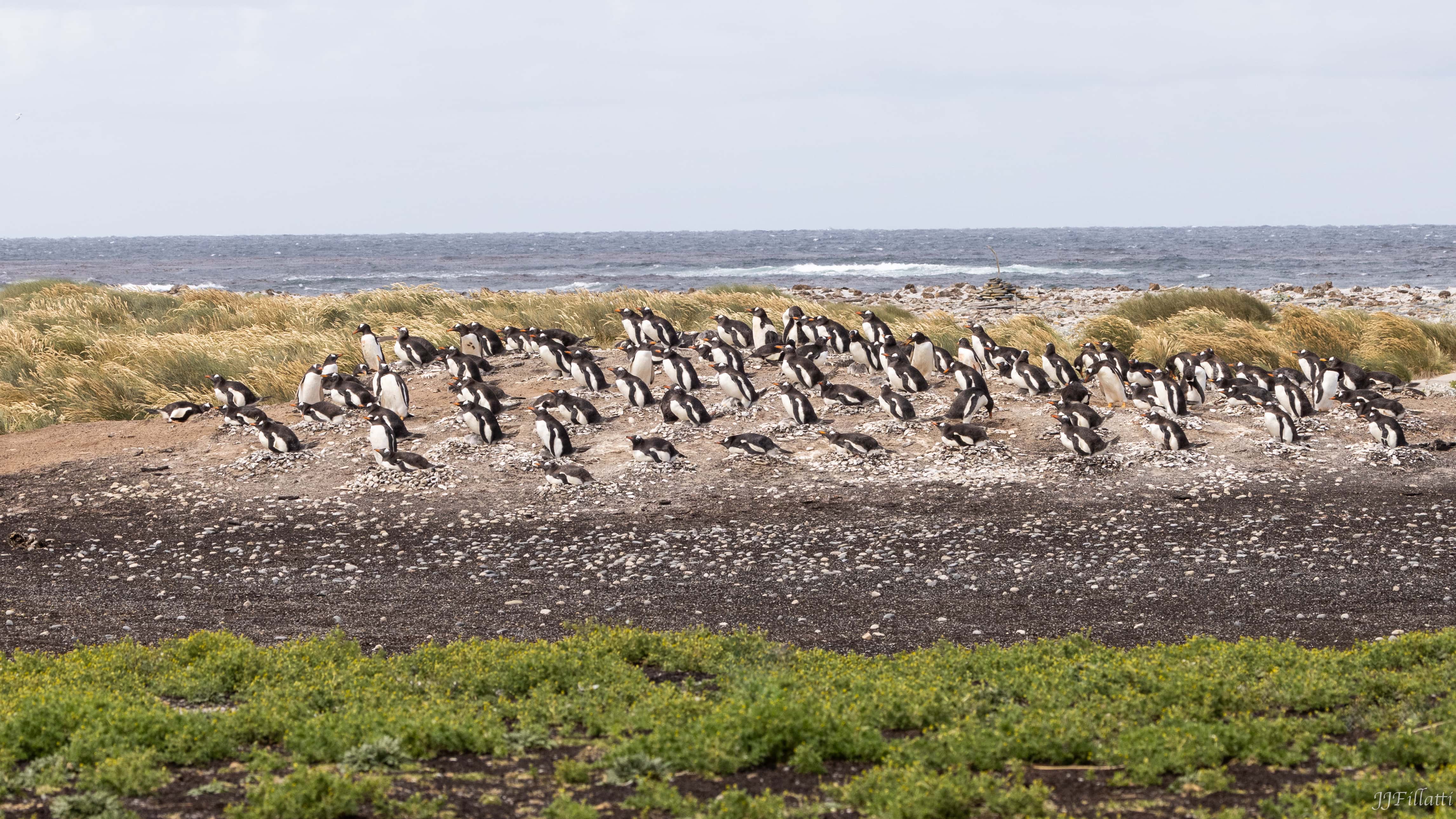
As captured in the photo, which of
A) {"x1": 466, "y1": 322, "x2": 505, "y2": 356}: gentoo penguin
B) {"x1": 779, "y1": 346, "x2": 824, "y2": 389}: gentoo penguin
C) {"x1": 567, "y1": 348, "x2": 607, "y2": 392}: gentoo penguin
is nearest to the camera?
{"x1": 779, "y1": 346, "x2": 824, "y2": 389}: gentoo penguin

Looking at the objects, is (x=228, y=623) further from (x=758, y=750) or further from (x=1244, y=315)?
(x=1244, y=315)

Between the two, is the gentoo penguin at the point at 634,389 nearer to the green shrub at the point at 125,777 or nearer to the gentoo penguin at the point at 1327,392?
the gentoo penguin at the point at 1327,392

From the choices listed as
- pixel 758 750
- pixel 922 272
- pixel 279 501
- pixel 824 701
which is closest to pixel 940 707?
pixel 824 701

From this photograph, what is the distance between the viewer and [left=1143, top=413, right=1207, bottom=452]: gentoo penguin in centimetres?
1347

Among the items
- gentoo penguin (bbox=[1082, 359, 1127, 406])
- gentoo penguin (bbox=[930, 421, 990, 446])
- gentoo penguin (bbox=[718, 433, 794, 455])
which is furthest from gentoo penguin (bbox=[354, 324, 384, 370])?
gentoo penguin (bbox=[1082, 359, 1127, 406])

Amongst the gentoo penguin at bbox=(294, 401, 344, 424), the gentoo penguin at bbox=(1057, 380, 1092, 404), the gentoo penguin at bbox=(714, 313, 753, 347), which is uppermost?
the gentoo penguin at bbox=(714, 313, 753, 347)

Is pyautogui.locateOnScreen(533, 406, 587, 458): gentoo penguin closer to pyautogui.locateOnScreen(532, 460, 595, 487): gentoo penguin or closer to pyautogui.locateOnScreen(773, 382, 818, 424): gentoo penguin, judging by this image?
pyautogui.locateOnScreen(532, 460, 595, 487): gentoo penguin

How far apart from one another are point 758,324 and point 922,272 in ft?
163

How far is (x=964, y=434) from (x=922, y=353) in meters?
4.50

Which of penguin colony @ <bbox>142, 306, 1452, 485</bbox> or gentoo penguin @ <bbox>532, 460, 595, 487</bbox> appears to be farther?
penguin colony @ <bbox>142, 306, 1452, 485</bbox>

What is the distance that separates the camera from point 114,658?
7.15m

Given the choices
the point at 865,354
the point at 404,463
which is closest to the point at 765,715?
the point at 404,463

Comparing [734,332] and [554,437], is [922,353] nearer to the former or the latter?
[734,332]

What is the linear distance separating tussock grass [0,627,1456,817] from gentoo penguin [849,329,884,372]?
10690 mm
